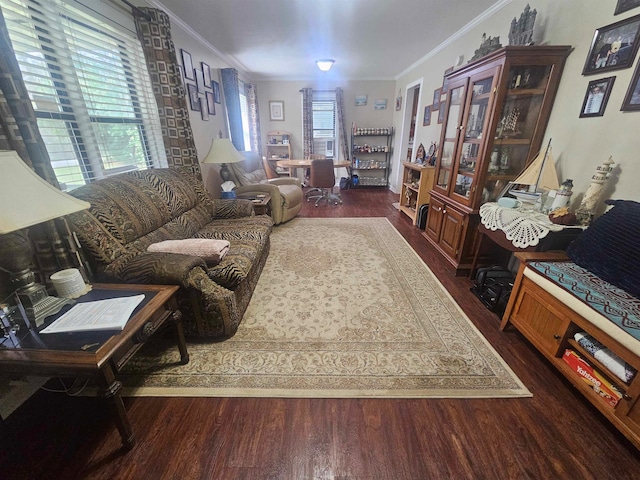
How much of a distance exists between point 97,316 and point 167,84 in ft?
7.46

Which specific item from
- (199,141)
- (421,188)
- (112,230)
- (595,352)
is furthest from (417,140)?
(112,230)

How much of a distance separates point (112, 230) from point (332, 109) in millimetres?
5782

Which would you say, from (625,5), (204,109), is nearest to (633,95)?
(625,5)

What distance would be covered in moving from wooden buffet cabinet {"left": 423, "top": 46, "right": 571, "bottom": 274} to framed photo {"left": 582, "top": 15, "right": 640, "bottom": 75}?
224 millimetres

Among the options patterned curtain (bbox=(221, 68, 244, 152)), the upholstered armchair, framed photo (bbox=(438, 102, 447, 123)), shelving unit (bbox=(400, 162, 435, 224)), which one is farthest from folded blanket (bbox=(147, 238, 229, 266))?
framed photo (bbox=(438, 102, 447, 123))

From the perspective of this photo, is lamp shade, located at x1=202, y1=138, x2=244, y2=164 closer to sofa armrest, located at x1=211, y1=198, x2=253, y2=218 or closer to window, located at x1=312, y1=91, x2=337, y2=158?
sofa armrest, located at x1=211, y1=198, x2=253, y2=218

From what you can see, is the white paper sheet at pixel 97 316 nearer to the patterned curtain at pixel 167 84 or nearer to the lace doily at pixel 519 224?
the patterned curtain at pixel 167 84

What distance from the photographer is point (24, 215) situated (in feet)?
3.02

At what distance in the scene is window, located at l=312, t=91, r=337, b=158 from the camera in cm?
614

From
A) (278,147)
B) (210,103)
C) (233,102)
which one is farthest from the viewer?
(278,147)

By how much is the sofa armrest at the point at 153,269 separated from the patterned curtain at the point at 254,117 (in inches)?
174

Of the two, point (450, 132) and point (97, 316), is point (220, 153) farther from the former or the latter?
point (450, 132)

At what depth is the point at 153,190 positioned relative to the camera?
2.04 metres

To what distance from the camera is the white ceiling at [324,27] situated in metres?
2.48
